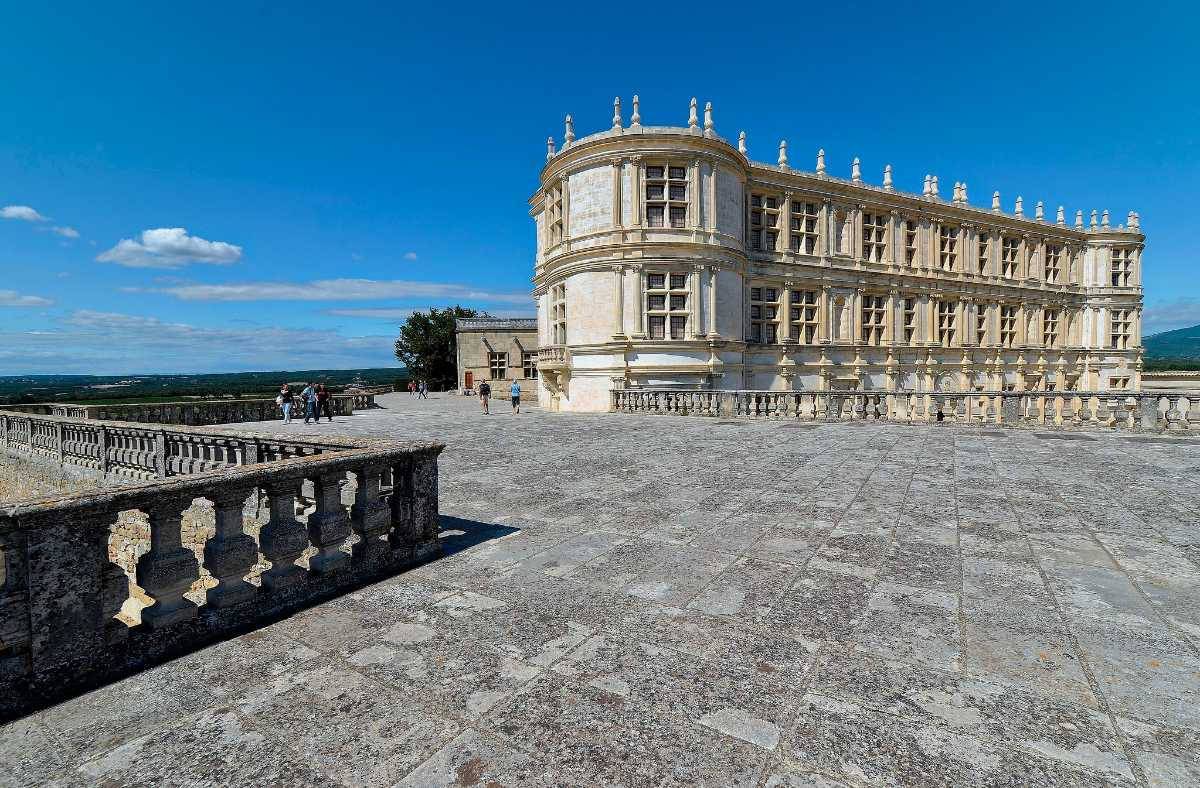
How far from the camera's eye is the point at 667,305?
21.4m

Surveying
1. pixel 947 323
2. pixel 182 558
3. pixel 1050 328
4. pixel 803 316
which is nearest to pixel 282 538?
pixel 182 558

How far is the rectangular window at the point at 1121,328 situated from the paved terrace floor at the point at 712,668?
42.4 metres

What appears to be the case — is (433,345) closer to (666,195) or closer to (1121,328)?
(666,195)

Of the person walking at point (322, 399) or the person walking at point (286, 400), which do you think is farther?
the person walking at point (322, 399)

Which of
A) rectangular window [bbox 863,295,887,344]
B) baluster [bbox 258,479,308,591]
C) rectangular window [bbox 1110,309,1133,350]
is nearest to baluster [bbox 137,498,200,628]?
baluster [bbox 258,479,308,591]

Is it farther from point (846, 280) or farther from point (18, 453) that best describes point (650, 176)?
point (18, 453)

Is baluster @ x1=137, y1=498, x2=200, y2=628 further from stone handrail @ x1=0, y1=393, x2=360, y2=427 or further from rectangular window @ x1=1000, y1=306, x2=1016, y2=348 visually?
rectangular window @ x1=1000, y1=306, x2=1016, y2=348

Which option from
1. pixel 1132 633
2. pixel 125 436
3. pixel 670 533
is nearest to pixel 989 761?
pixel 1132 633

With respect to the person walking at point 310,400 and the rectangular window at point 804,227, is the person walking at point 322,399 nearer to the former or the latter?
the person walking at point 310,400

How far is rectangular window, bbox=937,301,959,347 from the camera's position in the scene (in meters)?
31.0

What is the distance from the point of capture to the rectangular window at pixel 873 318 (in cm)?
2870

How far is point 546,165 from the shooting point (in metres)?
23.8

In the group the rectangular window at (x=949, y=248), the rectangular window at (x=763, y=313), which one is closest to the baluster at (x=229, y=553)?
the rectangular window at (x=763, y=313)

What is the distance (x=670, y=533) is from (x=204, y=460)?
22.9 ft
